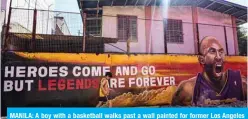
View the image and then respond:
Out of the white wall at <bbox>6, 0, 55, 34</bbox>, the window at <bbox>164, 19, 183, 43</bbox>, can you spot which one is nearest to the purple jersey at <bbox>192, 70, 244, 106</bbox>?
the window at <bbox>164, 19, 183, 43</bbox>

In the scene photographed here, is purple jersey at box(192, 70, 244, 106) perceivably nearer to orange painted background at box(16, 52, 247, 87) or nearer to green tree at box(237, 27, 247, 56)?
orange painted background at box(16, 52, 247, 87)

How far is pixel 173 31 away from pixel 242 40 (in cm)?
129

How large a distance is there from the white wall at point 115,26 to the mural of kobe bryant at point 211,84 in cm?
106

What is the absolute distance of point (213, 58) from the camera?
17.5 ft

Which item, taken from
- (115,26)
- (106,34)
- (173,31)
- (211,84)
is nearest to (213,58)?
(211,84)

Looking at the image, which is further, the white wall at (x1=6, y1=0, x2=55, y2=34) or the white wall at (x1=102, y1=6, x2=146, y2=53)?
the white wall at (x1=102, y1=6, x2=146, y2=53)

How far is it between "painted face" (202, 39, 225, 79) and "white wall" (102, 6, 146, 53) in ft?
3.93

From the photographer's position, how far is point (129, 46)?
5.12 metres

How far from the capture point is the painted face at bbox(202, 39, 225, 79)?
5.31 metres

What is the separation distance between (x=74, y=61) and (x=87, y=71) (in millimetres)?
277

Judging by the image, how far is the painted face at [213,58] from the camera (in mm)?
5312

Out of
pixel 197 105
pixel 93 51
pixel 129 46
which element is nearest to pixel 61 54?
pixel 93 51
